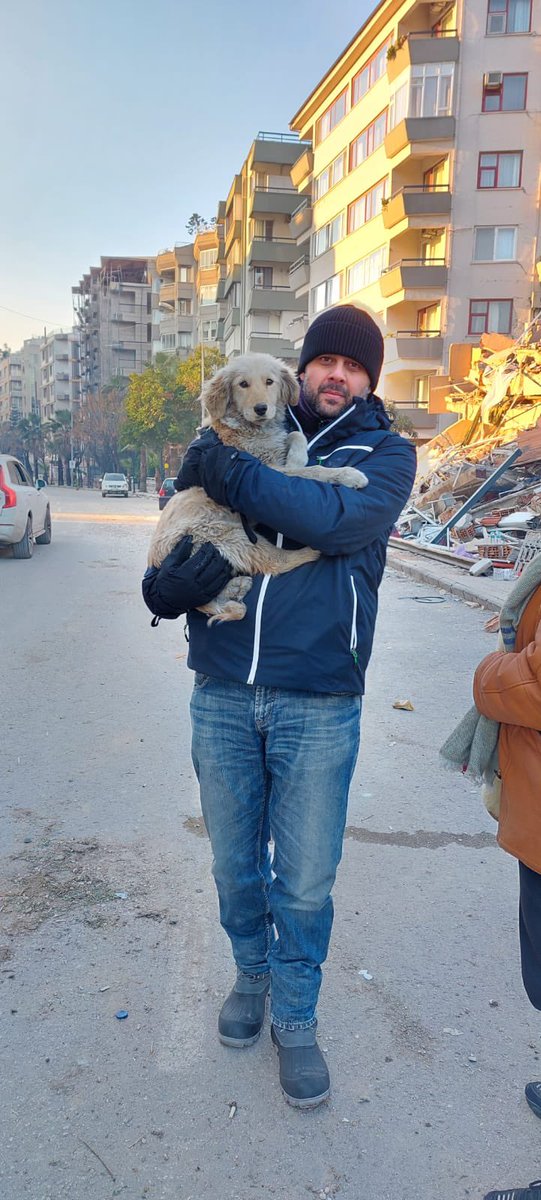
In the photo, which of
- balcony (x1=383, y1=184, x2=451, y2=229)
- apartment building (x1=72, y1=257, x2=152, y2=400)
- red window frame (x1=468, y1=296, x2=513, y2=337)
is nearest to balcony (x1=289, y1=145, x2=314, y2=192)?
balcony (x1=383, y1=184, x2=451, y2=229)

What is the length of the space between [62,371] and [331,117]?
10596 centimetres

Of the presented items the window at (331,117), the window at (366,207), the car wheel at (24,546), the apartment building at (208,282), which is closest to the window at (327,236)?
the window at (366,207)

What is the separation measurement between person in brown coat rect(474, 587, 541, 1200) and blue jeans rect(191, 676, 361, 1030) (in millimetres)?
490

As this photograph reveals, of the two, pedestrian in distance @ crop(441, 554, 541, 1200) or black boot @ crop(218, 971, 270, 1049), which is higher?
pedestrian in distance @ crop(441, 554, 541, 1200)

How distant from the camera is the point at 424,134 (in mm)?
32844

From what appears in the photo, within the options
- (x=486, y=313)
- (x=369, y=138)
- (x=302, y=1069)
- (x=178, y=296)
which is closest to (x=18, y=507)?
(x=302, y=1069)

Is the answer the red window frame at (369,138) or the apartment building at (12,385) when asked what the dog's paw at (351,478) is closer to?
the red window frame at (369,138)

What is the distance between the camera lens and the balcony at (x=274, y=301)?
50.5 metres

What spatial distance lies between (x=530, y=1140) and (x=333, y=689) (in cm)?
136

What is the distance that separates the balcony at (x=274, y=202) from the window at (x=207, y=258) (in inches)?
1130

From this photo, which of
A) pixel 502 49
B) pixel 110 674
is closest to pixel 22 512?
pixel 110 674

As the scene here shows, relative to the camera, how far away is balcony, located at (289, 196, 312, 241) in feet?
149

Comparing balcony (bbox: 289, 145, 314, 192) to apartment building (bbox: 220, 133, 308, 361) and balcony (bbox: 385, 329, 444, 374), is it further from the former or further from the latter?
balcony (bbox: 385, 329, 444, 374)

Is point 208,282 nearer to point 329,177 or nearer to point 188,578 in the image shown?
point 329,177
